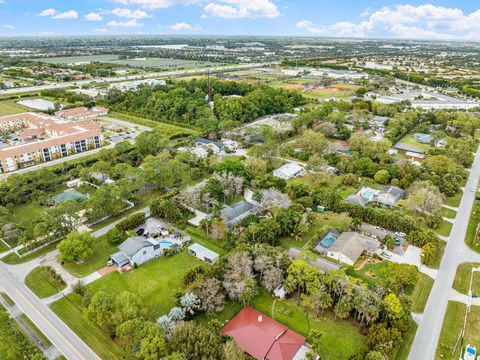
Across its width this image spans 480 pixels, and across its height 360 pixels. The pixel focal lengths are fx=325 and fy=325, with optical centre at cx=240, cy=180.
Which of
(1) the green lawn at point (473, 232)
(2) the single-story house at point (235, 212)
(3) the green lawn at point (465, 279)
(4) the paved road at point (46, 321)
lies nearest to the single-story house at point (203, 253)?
(2) the single-story house at point (235, 212)

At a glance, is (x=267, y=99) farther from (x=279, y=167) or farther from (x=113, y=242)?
(x=113, y=242)

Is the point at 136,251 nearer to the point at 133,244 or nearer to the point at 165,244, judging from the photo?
the point at 133,244

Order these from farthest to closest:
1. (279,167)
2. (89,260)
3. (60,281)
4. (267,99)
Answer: (267,99), (279,167), (89,260), (60,281)

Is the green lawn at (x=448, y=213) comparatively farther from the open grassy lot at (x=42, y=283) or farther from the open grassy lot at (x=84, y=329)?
the open grassy lot at (x=42, y=283)

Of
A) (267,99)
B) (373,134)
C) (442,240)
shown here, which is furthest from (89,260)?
(267,99)

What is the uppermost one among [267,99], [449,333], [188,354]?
[267,99]

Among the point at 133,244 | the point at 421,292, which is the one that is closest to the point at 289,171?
the point at 421,292
